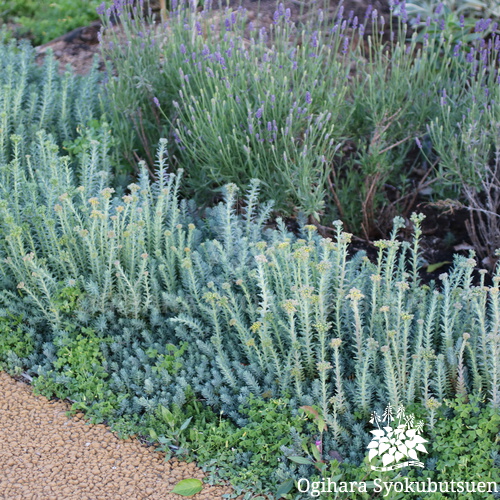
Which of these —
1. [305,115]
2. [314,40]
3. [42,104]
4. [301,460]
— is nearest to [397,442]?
[301,460]

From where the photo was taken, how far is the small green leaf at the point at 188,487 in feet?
8.65

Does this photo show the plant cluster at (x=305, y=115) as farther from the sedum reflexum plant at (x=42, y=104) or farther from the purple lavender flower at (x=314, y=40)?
the sedum reflexum plant at (x=42, y=104)

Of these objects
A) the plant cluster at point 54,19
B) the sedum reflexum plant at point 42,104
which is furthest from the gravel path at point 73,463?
the plant cluster at point 54,19

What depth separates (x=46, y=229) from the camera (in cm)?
376

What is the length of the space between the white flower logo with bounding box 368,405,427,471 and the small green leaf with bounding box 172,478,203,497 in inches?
27.0

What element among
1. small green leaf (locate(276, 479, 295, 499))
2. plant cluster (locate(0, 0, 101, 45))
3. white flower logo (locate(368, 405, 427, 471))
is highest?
plant cluster (locate(0, 0, 101, 45))

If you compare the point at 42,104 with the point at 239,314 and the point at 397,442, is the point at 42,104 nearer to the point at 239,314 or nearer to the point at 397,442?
the point at 239,314

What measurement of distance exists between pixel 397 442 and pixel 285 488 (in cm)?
47

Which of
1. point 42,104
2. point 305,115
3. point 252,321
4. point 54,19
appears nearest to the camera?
point 252,321

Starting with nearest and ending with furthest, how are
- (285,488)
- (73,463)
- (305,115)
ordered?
(285,488)
(73,463)
(305,115)

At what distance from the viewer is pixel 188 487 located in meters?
2.66

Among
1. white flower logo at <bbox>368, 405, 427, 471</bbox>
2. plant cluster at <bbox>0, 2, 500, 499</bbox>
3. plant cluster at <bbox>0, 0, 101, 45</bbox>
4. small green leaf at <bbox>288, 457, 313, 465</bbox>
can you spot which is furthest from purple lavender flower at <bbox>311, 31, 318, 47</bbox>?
plant cluster at <bbox>0, 0, 101, 45</bbox>

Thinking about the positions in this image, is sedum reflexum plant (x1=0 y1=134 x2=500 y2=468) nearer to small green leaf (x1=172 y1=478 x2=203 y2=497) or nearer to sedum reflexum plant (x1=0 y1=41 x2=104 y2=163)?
small green leaf (x1=172 y1=478 x2=203 y2=497)

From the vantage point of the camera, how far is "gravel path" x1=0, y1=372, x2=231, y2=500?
2.66 metres
